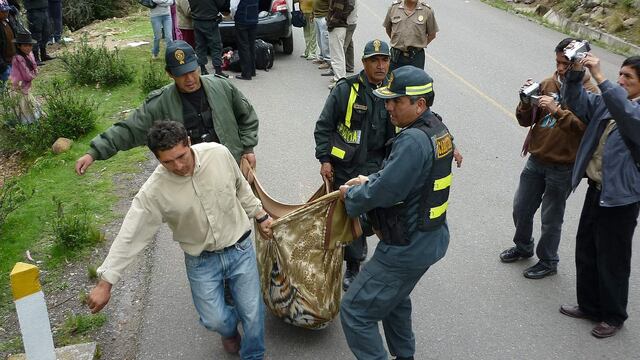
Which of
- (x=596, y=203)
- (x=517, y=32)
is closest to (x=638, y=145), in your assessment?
(x=596, y=203)

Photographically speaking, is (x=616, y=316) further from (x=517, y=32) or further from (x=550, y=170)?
(x=517, y=32)

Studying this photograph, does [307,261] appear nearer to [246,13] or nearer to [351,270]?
[351,270]

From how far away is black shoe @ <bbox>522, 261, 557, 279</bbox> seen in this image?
4.98 metres

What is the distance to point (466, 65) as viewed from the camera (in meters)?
11.8

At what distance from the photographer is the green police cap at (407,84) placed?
3.25 m

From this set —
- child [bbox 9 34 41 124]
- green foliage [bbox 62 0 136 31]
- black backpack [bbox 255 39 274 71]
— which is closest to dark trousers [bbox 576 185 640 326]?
child [bbox 9 34 41 124]

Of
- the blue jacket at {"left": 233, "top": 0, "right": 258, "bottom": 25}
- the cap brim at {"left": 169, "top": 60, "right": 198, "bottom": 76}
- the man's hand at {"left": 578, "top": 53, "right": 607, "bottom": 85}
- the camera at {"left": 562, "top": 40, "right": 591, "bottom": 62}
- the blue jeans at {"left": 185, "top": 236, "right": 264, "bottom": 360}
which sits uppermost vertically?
the camera at {"left": 562, "top": 40, "right": 591, "bottom": 62}

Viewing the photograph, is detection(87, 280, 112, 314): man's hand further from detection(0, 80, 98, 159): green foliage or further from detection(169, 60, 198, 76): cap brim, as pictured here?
detection(0, 80, 98, 159): green foliage

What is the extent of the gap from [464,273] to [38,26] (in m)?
10.5

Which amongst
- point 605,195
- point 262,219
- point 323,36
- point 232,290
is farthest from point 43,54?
point 605,195

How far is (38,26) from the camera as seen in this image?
11969 mm

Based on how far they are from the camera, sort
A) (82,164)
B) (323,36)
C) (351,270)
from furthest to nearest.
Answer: (323,36)
(351,270)
(82,164)

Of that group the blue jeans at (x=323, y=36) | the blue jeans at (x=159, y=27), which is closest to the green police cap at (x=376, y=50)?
the blue jeans at (x=323, y=36)

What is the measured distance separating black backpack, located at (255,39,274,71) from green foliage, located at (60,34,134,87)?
238cm
